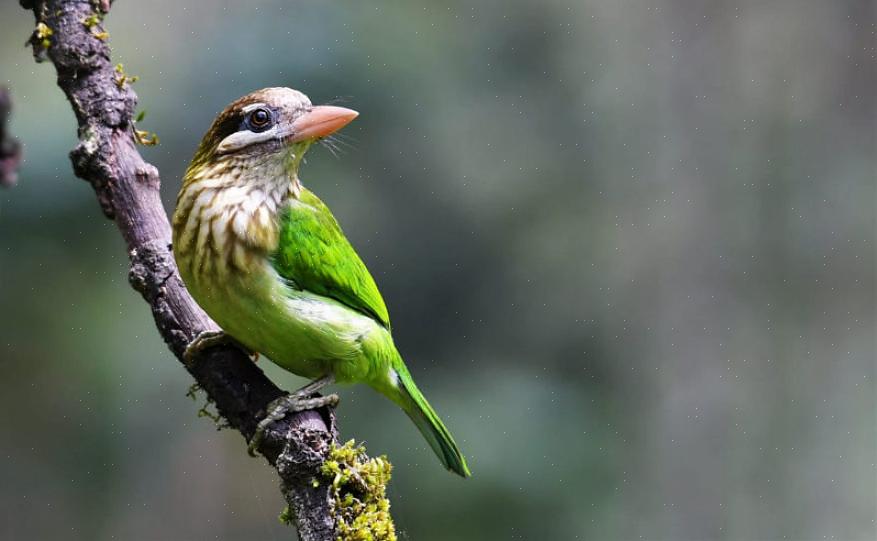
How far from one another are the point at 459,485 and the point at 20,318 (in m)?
2.82

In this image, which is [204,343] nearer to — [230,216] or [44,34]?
[230,216]

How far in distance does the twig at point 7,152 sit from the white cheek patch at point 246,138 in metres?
1.89

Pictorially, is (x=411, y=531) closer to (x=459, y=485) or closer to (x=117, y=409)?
(x=459, y=485)

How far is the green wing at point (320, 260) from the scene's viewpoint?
10.4 ft

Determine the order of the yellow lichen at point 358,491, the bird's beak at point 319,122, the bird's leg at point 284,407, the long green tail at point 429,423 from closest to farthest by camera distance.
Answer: the yellow lichen at point 358,491, the bird's leg at point 284,407, the bird's beak at point 319,122, the long green tail at point 429,423

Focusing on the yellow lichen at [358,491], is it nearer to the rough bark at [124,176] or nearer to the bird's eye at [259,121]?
the rough bark at [124,176]

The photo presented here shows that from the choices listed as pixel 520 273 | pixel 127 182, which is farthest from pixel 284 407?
pixel 520 273

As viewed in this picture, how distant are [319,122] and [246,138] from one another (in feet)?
0.77

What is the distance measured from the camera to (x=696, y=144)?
8.52 m

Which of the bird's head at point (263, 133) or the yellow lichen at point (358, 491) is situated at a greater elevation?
the bird's head at point (263, 133)

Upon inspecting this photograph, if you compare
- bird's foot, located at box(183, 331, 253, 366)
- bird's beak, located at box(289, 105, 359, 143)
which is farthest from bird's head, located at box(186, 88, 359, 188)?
bird's foot, located at box(183, 331, 253, 366)

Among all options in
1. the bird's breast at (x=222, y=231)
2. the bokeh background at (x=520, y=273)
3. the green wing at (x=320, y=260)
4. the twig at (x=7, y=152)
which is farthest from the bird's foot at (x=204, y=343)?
the bokeh background at (x=520, y=273)

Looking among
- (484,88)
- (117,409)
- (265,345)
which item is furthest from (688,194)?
(265,345)

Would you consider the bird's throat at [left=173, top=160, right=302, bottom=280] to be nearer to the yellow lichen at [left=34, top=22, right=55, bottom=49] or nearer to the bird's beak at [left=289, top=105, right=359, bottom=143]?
the bird's beak at [left=289, top=105, right=359, bottom=143]
